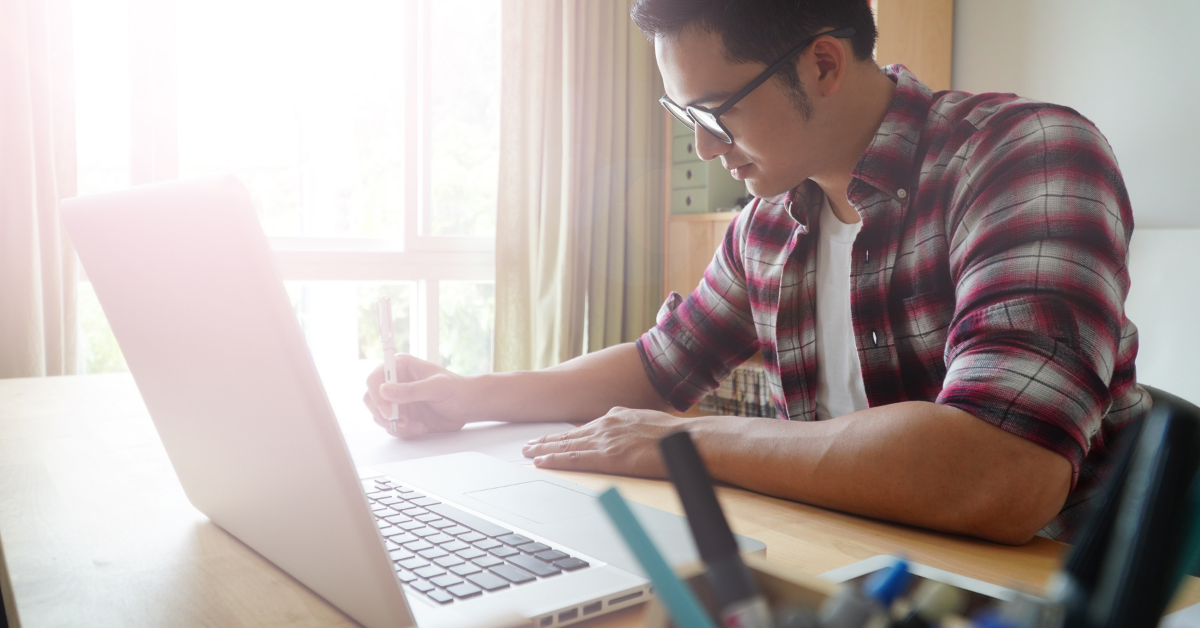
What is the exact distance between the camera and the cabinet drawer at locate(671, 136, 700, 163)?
3.36 metres

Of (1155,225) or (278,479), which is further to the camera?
(1155,225)

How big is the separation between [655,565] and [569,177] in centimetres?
310

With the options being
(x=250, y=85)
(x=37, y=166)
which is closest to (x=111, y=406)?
(x=37, y=166)

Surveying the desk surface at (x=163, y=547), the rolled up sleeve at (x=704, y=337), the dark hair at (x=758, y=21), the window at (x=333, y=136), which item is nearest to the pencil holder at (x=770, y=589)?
the desk surface at (x=163, y=547)

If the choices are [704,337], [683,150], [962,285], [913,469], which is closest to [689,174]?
[683,150]

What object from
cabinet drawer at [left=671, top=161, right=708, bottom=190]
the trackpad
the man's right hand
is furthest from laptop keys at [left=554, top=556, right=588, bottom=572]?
cabinet drawer at [left=671, top=161, right=708, bottom=190]

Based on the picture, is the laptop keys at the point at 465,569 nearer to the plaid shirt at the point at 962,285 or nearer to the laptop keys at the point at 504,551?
the laptop keys at the point at 504,551

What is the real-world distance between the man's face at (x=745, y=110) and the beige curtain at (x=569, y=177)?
79.4 inches

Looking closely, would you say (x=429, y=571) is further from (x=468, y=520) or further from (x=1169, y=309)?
(x=1169, y=309)

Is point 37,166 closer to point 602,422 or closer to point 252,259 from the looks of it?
point 602,422

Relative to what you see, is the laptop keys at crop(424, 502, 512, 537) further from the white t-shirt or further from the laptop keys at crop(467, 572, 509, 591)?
the white t-shirt

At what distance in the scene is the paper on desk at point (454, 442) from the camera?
0.94 metres

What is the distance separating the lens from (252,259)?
40 cm

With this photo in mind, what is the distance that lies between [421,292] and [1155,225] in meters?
2.40
